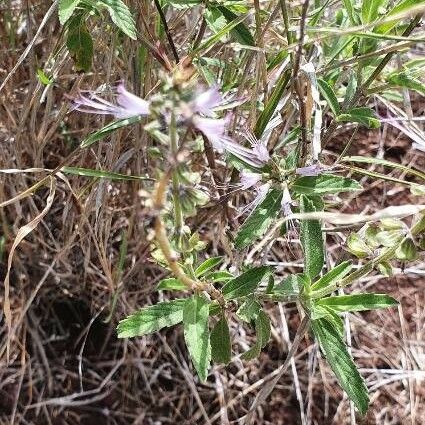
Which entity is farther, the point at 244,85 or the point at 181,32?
the point at 181,32

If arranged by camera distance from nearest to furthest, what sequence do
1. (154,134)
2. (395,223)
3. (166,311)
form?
(154,134), (395,223), (166,311)

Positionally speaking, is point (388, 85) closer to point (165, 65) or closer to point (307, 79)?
point (307, 79)

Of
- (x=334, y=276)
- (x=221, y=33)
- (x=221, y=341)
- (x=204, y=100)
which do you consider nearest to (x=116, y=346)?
(x=221, y=341)

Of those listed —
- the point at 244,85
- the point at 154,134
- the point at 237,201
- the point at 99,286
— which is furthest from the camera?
the point at 99,286

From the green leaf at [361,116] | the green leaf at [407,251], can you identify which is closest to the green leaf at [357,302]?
the green leaf at [407,251]

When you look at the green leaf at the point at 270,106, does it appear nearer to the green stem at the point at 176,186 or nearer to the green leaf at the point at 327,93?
the green leaf at the point at 327,93

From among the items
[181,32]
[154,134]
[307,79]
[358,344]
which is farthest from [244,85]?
[358,344]
